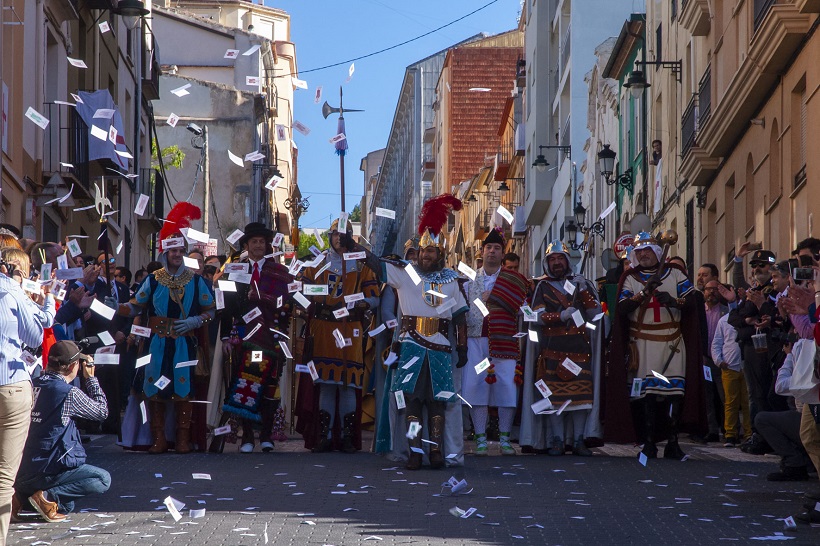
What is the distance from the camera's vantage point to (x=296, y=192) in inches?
2928

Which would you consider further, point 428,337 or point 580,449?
point 580,449

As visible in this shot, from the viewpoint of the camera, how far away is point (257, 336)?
13.5m

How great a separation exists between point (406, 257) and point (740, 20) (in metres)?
10.5

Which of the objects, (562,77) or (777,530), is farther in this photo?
(562,77)

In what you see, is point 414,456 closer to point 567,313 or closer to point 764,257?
point 567,313

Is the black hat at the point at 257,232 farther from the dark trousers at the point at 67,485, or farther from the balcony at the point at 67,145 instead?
the balcony at the point at 67,145

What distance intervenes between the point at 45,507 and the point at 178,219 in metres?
7.25

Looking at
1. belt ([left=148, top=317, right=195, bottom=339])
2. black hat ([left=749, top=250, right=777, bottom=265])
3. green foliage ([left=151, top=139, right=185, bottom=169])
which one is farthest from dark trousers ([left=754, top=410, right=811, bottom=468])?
green foliage ([left=151, top=139, right=185, bottom=169])

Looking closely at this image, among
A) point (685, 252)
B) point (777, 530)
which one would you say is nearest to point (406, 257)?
point (777, 530)

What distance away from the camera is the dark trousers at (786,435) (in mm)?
10539

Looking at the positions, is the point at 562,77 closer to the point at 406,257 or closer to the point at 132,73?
the point at 132,73

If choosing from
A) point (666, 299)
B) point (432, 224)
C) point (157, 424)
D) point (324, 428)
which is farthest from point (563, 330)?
point (157, 424)

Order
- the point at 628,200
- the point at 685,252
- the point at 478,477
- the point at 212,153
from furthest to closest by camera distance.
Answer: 1. the point at 212,153
2. the point at 628,200
3. the point at 685,252
4. the point at 478,477

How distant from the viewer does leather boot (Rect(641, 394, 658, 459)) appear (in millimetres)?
12633
